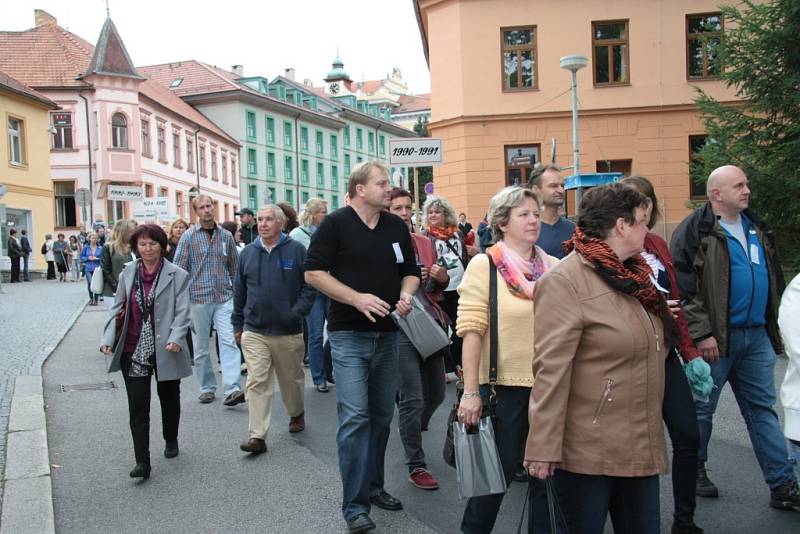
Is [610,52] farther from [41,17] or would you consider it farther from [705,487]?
[41,17]

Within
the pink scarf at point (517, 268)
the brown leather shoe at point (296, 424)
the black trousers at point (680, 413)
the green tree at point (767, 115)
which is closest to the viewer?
the black trousers at point (680, 413)

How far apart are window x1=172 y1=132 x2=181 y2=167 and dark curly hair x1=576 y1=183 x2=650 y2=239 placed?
51.6 metres

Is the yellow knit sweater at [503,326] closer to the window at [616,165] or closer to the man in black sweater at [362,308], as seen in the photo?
the man in black sweater at [362,308]

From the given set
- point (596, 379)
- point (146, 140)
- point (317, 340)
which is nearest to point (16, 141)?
point (146, 140)

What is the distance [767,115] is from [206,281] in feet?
29.7

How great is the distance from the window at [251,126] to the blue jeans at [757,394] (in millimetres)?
62598

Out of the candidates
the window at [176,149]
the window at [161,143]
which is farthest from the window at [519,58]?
the window at [176,149]

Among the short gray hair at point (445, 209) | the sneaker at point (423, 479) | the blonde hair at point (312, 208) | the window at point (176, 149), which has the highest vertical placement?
the window at point (176, 149)

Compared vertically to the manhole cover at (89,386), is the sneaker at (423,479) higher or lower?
lower

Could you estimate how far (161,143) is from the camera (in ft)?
165

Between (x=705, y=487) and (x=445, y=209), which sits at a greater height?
Result: (x=445, y=209)

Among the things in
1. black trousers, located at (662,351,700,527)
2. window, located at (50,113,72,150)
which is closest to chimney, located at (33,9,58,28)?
window, located at (50,113,72,150)

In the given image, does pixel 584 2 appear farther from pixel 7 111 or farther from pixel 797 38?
pixel 7 111

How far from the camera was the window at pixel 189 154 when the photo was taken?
55000 mm
